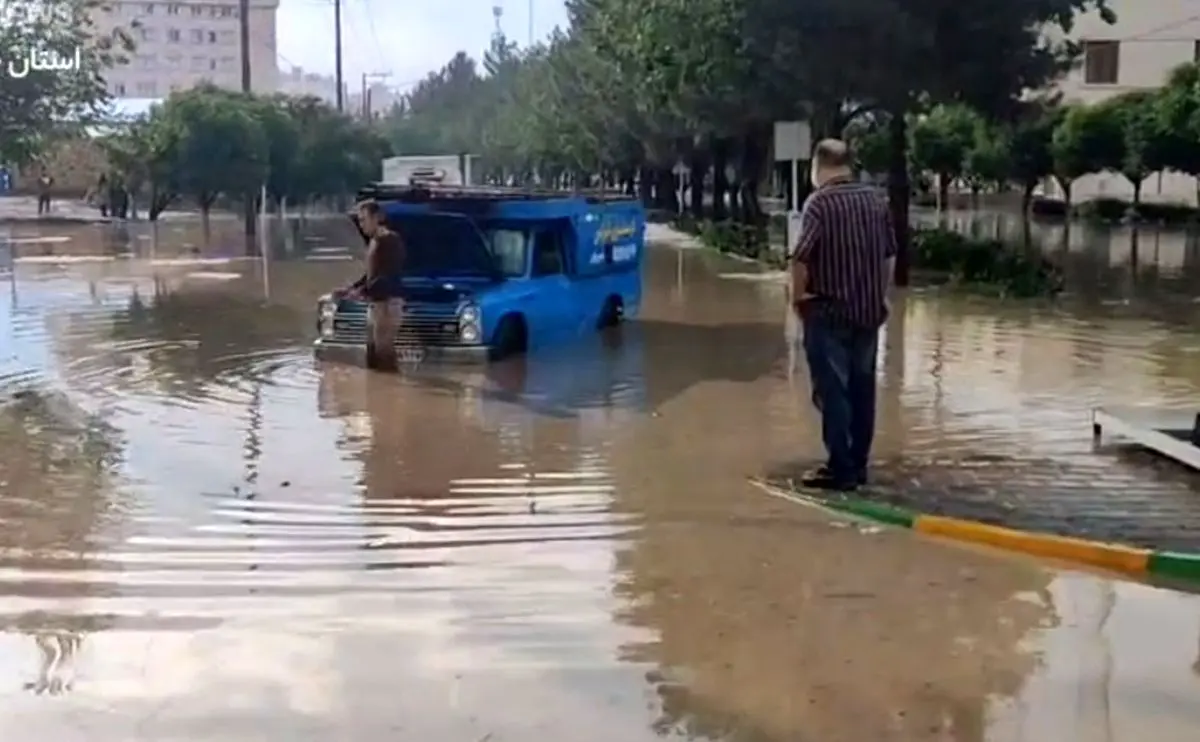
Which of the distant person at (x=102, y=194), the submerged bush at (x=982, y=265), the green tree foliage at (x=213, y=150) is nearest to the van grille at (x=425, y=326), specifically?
the submerged bush at (x=982, y=265)

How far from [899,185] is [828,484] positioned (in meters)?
18.9

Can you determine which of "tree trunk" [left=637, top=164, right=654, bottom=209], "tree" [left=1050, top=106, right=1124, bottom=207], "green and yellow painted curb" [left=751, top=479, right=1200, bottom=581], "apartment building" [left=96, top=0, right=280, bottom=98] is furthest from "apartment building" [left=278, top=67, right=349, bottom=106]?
"green and yellow painted curb" [left=751, top=479, right=1200, bottom=581]

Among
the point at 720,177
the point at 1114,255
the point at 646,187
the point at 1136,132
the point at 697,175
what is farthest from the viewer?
the point at 646,187

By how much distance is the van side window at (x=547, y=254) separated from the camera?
17.4 metres

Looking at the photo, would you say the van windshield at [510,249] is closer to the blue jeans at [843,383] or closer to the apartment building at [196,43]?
the blue jeans at [843,383]

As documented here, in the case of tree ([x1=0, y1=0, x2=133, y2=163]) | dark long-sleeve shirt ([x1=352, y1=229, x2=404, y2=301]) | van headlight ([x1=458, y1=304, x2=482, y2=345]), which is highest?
tree ([x1=0, y1=0, x2=133, y2=163])

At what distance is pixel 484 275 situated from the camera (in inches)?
666

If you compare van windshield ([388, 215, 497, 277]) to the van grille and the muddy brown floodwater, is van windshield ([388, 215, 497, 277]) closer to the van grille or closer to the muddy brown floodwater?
the van grille

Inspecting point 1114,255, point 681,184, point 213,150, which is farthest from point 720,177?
point 681,184

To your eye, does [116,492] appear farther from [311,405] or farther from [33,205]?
[33,205]

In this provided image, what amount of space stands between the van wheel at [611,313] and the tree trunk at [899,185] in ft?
24.9

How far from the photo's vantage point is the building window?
76.5 meters

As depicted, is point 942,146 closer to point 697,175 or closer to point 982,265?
point 697,175

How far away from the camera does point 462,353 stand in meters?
15.9
